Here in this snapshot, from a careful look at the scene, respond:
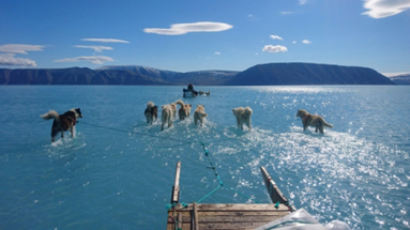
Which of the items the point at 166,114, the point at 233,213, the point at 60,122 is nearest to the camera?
the point at 233,213

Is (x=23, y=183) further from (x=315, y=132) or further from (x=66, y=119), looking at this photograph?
(x=315, y=132)

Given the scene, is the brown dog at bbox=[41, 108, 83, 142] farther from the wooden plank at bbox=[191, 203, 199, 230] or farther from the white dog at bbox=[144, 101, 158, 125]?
the wooden plank at bbox=[191, 203, 199, 230]

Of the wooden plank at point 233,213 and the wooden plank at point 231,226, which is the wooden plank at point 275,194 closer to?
the wooden plank at point 233,213

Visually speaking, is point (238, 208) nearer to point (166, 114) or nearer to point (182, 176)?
point (182, 176)

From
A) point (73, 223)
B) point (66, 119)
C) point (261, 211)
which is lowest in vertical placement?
point (73, 223)

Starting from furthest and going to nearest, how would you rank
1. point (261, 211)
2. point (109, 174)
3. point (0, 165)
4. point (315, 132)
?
point (315, 132) < point (0, 165) < point (109, 174) < point (261, 211)

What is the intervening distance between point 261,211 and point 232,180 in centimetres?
331

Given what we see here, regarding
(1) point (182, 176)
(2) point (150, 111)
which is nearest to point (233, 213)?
(1) point (182, 176)

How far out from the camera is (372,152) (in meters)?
13.1

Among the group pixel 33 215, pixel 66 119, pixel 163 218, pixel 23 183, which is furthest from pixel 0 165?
pixel 163 218

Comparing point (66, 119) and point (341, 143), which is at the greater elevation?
point (66, 119)

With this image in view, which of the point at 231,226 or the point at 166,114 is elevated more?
the point at 166,114

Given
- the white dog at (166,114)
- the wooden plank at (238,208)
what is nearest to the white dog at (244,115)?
the white dog at (166,114)

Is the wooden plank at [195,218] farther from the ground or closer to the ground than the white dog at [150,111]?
closer to the ground
